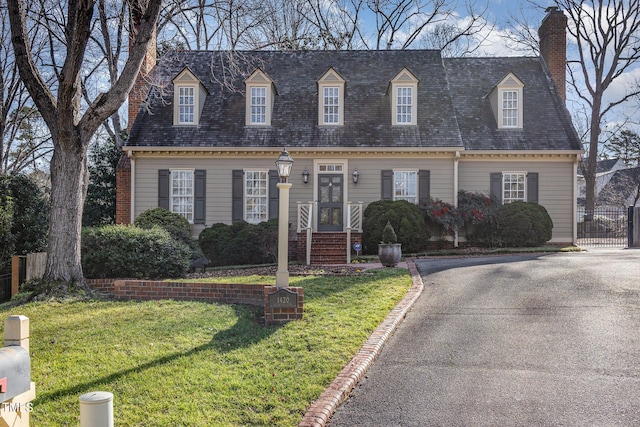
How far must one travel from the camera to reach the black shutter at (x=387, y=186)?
1916 cm

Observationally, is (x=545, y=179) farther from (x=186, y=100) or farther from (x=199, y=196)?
(x=186, y=100)

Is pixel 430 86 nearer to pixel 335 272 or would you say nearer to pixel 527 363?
pixel 335 272

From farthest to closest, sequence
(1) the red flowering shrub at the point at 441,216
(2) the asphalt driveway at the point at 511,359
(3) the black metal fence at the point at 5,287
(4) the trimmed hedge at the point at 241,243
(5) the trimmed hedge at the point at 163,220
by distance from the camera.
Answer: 1. (1) the red flowering shrub at the point at 441,216
2. (4) the trimmed hedge at the point at 241,243
3. (5) the trimmed hedge at the point at 163,220
4. (3) the black metal fence at the point at 5,287
5. (2) the asphalt driveway at the point at 511,359

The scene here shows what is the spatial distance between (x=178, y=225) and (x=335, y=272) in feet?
24.4

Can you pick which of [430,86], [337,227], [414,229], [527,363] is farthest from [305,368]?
[430,86]

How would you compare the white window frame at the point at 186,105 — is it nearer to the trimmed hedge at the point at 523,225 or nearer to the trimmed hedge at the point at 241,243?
the trimmed hedge at the point at 241,243

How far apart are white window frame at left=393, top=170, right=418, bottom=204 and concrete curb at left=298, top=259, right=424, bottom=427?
10.3 meters

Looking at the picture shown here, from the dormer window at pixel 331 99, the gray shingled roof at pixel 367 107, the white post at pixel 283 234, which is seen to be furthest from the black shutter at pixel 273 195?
the white post at pixel 283 234

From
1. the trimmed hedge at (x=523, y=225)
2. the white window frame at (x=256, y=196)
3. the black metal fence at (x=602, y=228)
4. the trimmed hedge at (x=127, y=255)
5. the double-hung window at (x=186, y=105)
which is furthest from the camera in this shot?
the black metal fence at (x=602, y=228)

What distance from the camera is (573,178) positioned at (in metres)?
19.6

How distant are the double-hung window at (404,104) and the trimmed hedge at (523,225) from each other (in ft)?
16.3

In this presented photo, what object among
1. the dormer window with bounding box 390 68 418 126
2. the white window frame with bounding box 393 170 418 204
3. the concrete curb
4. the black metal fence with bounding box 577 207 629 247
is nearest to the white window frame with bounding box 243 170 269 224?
the white window frame with bounding box 393 170 418 204

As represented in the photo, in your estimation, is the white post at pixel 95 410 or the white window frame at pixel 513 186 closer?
the white post at pixel 95 410

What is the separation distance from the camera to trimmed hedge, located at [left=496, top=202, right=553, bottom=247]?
18438 mm
